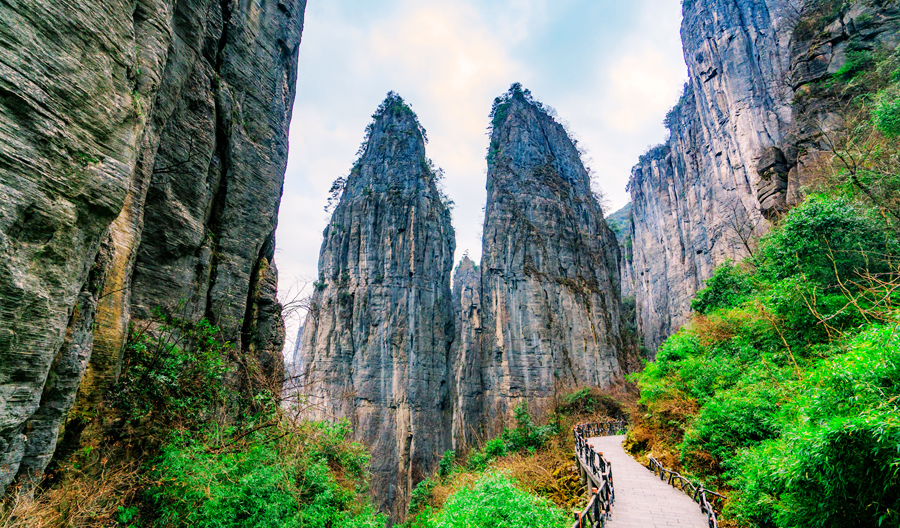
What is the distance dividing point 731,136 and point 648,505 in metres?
27.7

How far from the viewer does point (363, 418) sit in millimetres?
31891

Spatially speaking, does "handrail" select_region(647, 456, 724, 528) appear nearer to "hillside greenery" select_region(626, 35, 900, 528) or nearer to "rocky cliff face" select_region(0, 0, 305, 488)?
"hillside greenery" select_region(626, 35, 900, 528)

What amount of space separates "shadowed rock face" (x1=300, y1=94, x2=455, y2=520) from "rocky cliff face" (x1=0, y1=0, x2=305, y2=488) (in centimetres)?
2097

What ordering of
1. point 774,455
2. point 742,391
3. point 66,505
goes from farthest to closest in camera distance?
point 742,391 < point 774,455 < point 66,505

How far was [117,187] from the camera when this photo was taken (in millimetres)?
5750

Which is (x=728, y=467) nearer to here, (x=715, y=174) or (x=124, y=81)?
(x=124, y=81)

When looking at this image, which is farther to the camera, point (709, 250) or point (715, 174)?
point (709, 250)

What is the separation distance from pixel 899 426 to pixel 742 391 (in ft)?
20.9

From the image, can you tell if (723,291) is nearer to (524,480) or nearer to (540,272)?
(524,480)

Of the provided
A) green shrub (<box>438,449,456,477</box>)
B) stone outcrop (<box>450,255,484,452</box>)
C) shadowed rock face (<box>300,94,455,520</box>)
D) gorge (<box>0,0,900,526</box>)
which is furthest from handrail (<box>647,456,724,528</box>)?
shadowed rock face (<box>300,94,455,520</box>)

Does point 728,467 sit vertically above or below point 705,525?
above

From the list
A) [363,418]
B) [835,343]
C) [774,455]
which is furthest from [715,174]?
[363,418]

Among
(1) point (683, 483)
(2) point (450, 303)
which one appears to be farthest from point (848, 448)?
(2) point (450, 303)

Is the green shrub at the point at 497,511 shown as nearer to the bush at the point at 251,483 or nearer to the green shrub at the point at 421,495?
the bush at the point at 251,483
